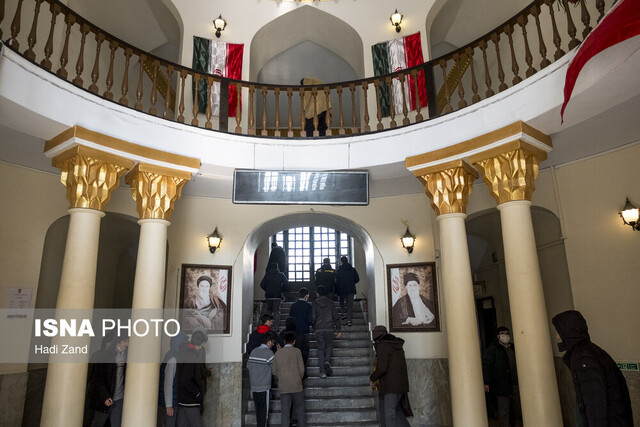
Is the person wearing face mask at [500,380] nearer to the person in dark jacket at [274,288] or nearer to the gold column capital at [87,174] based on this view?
the person in dark jacket at [274,288]

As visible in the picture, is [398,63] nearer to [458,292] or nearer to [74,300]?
[458,292]

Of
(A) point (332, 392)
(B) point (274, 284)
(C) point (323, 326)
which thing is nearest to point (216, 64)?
(B) point (274, 284)

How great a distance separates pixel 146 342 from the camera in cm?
646

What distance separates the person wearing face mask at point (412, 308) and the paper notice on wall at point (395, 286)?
8 cm

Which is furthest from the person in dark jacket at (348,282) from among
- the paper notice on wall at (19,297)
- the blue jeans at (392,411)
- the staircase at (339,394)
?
the paper notice on wall at (19,297)

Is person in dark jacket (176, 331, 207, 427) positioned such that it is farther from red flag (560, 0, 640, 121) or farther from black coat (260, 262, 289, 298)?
red flag (560, 0, 640, 121)

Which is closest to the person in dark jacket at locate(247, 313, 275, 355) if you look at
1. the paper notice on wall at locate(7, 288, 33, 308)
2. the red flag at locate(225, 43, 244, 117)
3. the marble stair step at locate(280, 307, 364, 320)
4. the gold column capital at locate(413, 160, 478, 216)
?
the gold column capital at locate(413, 160, 478, 216)

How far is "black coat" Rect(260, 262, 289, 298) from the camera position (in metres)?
10.5

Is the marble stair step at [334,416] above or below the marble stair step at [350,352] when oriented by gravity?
below

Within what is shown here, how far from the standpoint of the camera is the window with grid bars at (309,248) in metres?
17.7

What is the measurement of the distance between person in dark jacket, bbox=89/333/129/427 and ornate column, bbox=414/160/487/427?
453 cm

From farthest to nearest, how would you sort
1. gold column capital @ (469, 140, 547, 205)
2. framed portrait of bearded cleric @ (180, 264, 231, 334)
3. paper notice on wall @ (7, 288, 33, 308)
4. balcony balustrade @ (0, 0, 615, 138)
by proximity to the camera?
framed portrait of bearded cleric @ (180, 264, 231, 334), paper notice on wall @ (7, 288, 33, 308), gold column capital @ (469, 140, 547, 205), balcony balustrade @ (0, 0, 615, 138)

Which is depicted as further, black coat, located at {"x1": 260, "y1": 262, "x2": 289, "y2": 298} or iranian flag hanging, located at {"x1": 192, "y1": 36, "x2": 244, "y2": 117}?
black coat, located at {"x1": 260, "y1": 262, "x2": 289, "y2": 298}

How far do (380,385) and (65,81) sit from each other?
5749 millimetres
